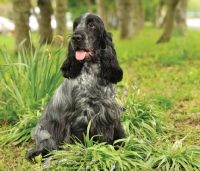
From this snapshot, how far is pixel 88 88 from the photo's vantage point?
160 inches

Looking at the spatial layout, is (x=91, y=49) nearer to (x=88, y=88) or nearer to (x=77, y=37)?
(x=77, y=37)

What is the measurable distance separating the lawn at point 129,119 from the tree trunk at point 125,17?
26.8ft

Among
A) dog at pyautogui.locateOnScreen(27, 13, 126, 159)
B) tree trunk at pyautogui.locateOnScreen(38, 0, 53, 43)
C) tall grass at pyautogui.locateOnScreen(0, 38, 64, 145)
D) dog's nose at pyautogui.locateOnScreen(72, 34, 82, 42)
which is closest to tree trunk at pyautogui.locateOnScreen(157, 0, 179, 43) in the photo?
tree trunk at pyautogui.locateOnScreen(38, 0, 53, 43)

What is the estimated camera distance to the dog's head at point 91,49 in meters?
3.88

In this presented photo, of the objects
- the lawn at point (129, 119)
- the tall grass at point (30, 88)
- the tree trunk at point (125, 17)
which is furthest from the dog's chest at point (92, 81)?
the tree trunk at point (125, 17)

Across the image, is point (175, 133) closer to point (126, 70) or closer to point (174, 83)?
point (174, 83)

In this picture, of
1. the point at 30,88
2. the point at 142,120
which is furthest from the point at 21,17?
the point at 142,120

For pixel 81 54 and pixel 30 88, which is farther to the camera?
pixel 30 88

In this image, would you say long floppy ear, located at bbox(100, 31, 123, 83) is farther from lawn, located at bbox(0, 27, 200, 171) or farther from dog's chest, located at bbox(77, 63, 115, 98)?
lawn, located at bbox(0, 27, 200, 171)

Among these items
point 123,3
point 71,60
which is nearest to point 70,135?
point 71,60

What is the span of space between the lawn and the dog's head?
0.78m

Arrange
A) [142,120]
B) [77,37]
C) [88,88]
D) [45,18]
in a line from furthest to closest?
[45,18] < [142,120] < [88,88] < [77,37]

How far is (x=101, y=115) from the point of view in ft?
13.5

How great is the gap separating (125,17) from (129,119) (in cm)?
1263
